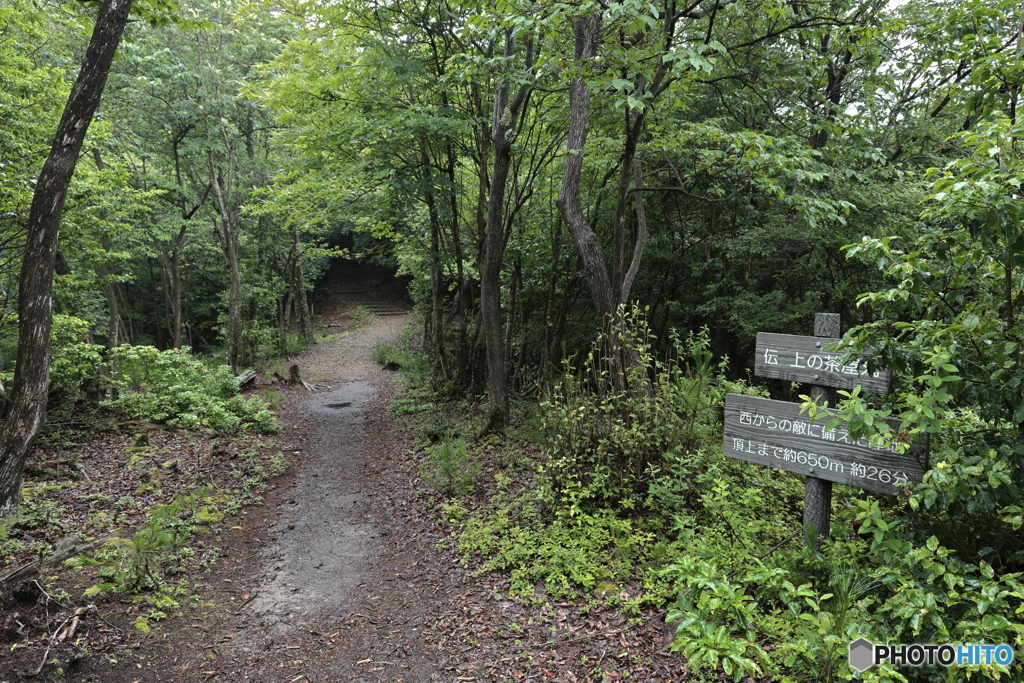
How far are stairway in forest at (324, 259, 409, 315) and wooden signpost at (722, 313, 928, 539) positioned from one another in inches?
1272

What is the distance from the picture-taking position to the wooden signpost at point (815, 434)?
3.49 meters

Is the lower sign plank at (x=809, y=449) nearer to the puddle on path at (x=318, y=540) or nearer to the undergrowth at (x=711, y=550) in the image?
the undergrowth at (x=711, y=550)

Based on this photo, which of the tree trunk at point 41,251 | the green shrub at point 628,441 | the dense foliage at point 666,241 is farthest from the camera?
the green shrub at point 628,441

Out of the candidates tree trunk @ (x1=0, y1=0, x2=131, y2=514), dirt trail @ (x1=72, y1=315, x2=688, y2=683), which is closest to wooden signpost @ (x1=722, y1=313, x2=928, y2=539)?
dirt trail @ (x1=72, y1=315, x2=688, y2=683)

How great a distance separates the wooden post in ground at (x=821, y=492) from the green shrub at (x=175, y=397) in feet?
30.5

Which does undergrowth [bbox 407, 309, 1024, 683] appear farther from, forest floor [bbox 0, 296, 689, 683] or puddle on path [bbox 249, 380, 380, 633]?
puddle on path [bbox 249, 380, 380, 633]

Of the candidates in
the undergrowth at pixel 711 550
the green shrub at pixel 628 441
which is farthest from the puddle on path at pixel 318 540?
the green shrub at pixel 628 441

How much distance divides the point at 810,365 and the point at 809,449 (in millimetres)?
619

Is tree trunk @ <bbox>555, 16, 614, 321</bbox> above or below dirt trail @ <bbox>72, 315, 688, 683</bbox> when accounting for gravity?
above

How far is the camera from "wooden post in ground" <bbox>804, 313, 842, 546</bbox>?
3.85 m

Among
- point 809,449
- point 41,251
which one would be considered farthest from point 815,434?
point 41,251

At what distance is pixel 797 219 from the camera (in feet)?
26.3

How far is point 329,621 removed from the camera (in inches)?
184

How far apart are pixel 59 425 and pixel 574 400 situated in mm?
7614
